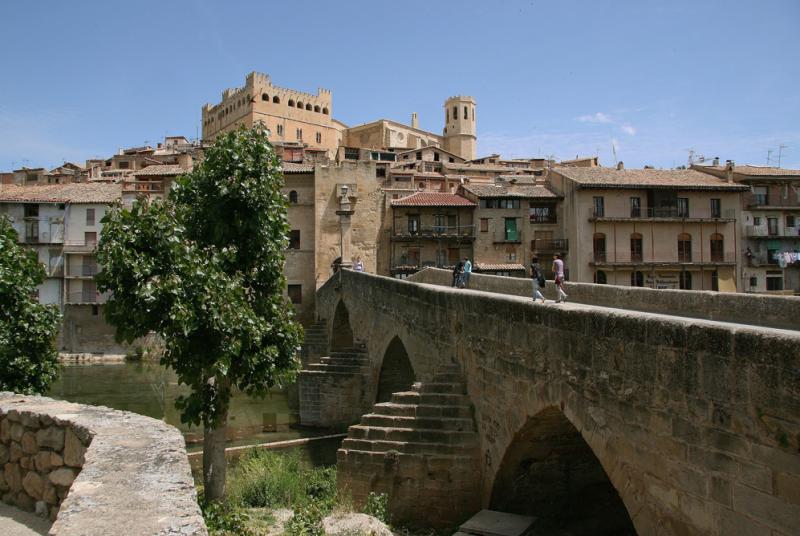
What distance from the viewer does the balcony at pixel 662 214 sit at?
40.2 metres

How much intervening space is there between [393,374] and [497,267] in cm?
2250

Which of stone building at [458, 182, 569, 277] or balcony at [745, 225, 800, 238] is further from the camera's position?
stone building at [458, 182, 569, 277]

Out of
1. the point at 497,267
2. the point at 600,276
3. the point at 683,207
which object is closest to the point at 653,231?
the point at 683,207

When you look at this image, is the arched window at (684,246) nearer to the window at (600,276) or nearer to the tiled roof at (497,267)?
the window at (600,276)

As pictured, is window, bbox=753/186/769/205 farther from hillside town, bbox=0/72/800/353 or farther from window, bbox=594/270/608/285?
window, bbox=594/270/608/285

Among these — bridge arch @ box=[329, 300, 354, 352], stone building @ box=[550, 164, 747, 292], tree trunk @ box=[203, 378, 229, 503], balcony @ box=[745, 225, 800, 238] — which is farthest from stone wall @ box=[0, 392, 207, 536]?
balcony @ box=[745, 225, 800, 238]

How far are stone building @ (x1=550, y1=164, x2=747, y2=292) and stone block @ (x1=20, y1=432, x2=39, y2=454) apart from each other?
37.6m

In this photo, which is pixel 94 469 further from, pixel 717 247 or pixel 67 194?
pixel 67 194

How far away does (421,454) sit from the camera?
10352 mm

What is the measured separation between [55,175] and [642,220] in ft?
176

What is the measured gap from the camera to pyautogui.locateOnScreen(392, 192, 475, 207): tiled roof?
4288 centimetres

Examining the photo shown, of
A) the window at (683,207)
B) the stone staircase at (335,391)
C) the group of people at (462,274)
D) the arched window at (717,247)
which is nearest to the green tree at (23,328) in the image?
the group of people at (462,274)

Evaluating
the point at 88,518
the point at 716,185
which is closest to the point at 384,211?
the point at 716,185

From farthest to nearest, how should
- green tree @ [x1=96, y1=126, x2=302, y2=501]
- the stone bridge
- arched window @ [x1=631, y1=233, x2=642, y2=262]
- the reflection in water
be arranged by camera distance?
arched window @ [x1=631, y1=233, x2=642, y2=262] → the reflection in water → green tree @ [x1=96, y1=126, x2=302, y2=501] → the stone bridge
